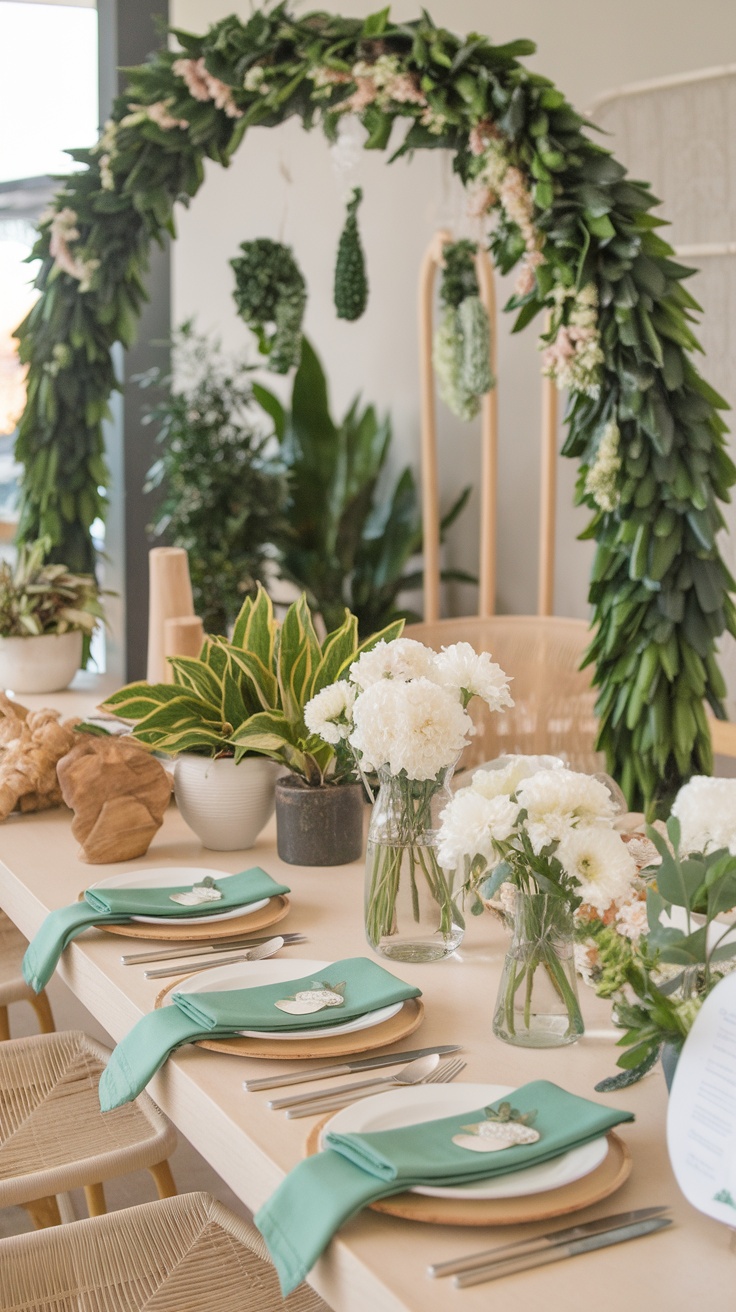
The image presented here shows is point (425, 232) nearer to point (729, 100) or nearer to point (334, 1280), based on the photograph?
point (729, 100)

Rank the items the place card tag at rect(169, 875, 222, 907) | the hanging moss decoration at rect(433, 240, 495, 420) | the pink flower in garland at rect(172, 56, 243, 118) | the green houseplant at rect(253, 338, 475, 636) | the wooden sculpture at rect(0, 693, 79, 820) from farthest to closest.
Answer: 1. the green houseplant at rect(253, 338, 475, 636)
2. the hanging moss decoration at rect(433, 240, 495, 420)
3. the pink flower in garland at rect(172, 56, 243, 118)
4. the wooden sculpture at rect(0, 693, 79, 820)
5. the place card tag at rect(169, 875, 222, 907)

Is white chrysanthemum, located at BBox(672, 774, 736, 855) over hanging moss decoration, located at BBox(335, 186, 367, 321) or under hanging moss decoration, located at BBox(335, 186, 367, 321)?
under

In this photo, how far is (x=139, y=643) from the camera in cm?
361

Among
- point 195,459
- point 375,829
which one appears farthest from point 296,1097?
point 195,459

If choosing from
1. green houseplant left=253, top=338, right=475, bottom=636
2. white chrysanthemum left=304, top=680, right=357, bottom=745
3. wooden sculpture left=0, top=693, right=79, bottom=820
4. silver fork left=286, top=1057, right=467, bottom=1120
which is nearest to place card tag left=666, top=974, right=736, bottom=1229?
silver fork left=286, top=1057, right=467, bottom=1120

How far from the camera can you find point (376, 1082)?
3.50ft

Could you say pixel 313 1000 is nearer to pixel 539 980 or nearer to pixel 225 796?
pixel 539 980

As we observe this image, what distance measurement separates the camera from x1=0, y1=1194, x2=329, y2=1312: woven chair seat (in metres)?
1.18

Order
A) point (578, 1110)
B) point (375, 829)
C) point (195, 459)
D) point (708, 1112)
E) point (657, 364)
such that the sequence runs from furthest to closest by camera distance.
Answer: point (195, 459) → point (657, 364) → point (375, 829) → point (578, 1110) → point (708, 1112)

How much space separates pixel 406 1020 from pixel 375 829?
8.4 inches

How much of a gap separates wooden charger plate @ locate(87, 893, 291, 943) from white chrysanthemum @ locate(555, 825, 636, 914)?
507 mm

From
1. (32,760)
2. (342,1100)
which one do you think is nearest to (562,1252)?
(342,1100)

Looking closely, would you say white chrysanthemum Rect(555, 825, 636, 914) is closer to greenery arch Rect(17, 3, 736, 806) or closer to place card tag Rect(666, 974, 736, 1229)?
place card tag Rect(666, 974, 736, 1229)

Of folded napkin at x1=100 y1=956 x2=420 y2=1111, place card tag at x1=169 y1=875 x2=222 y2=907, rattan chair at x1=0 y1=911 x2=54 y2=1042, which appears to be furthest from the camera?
rattan chair at x1=0 y1=911 x2=54 y2=1042
